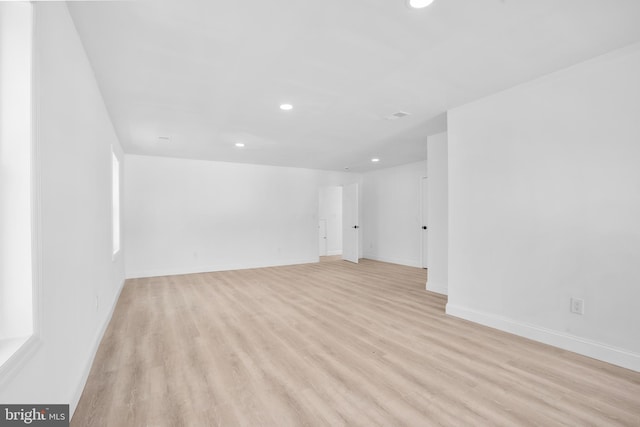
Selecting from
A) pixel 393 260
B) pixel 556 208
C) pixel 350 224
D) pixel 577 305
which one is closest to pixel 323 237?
pixel 350 224

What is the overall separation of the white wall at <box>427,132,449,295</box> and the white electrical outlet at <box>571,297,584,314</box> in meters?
1.94

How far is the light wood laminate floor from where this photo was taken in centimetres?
178

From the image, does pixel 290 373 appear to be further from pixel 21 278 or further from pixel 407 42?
pixel 407 42

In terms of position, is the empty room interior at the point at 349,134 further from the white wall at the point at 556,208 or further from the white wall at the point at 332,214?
the white wall at the point at 332,214

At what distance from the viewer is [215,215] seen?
6.69 meters

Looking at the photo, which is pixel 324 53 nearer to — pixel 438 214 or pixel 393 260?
pixel 438 214

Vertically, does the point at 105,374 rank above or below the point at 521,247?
below

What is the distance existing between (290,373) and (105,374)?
142 cm

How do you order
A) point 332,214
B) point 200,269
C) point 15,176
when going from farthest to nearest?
point 332,214 → point 200,269 → point 15,176

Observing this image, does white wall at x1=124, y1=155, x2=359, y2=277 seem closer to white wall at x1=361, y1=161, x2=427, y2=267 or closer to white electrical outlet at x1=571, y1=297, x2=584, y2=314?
white wall at x1=361, y1=161, x2=427, y2=267

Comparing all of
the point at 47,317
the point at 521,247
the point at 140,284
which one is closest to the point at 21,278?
the point at 47,317

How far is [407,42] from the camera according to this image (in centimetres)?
220

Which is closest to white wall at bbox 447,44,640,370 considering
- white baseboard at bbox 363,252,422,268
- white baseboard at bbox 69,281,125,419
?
white baseboard at bbox 363,252,422,268

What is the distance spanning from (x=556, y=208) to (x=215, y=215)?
19.8ft
